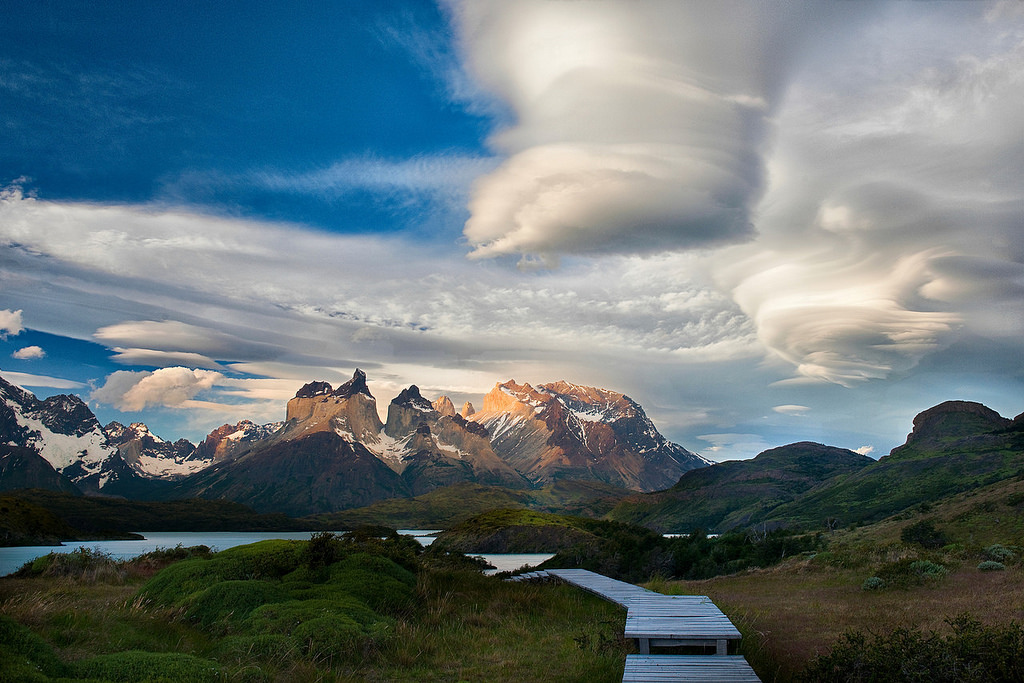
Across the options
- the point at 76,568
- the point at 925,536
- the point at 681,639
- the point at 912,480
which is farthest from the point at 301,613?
the point at 912,480

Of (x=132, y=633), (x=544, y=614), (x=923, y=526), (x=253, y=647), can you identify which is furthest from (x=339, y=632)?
(x=923, y=526)

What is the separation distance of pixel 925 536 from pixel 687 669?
131 feet

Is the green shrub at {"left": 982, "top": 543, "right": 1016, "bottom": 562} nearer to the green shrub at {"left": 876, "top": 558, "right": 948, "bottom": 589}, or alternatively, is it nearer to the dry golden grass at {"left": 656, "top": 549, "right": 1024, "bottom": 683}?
the dry golden grass at {"left": 656, "top": 549, "right": 1024, "bottom": 683}

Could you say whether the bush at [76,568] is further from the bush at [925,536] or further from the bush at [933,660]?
the bush at [925,536]

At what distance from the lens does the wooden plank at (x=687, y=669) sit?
8.87 meters

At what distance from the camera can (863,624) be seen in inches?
620

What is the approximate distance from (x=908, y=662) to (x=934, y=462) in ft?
596

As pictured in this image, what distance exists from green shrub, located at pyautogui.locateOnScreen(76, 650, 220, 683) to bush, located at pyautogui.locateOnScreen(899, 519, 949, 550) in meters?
42.4

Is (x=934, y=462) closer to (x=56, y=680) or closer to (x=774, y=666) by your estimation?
(x=774, y=666)

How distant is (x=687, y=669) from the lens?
9414 mm

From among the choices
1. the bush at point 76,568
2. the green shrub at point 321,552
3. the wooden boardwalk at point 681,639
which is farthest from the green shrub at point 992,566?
the bush at point 76,568

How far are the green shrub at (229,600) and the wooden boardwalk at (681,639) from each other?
8755 millimetres

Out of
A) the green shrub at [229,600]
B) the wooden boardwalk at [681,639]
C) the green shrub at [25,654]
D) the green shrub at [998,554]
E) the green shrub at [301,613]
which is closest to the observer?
the green shrub at [25,654]

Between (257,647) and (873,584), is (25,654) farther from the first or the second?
(873,584)
